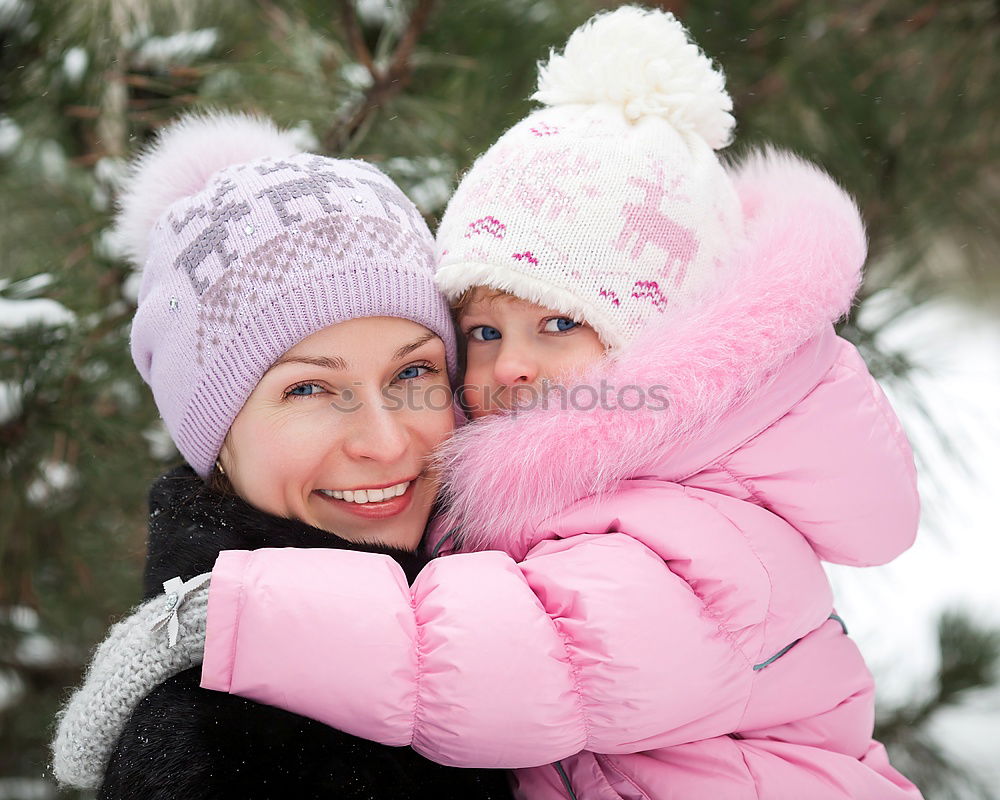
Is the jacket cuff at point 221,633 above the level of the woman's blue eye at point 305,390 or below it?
below

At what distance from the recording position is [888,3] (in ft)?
5.76

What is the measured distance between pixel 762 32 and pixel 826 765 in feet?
4.49

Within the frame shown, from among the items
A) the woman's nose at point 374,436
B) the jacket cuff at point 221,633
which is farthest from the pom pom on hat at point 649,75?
the jacket cuff at point 221,633

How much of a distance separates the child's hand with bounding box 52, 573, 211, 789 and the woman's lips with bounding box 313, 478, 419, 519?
1.01 feet

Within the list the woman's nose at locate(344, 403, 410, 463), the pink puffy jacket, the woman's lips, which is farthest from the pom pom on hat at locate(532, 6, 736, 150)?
the woman's lips

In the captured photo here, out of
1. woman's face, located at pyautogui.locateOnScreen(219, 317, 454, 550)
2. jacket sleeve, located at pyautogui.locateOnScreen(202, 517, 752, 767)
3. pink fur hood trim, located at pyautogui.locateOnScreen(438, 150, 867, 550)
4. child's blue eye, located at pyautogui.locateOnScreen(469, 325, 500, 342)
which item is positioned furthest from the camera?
child's blue eye, located at pyautogui.locateOnScreen(469, 325, 500, 342)

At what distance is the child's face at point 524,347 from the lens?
1.42 metres

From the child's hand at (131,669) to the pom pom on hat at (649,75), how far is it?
3.30ft

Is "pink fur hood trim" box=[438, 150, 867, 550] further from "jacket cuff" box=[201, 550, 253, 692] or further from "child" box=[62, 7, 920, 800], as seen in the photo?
"jacket cuff" box=[201, 550, 253, 692]

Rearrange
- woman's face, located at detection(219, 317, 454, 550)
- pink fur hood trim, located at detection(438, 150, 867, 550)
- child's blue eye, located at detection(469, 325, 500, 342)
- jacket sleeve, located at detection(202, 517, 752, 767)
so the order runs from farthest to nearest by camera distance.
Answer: child's blue eye, located at detection(469, 325, 500, 342), woman's face, located at detection(219, 317, 454, 550), pink fur hood trim, located at detection(438, 150, 867, 550), jacket sleeve, located at detection(202, 517, 752, 767)

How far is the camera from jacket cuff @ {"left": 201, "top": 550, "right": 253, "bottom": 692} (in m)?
1.11

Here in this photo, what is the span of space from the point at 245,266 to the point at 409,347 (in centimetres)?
29

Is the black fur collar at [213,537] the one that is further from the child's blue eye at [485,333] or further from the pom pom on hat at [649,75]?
the pom pom on hat at [649,75]

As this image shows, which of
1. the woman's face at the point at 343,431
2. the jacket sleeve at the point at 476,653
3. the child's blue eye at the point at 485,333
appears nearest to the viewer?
the jacket sleeve at the point at 476,653
